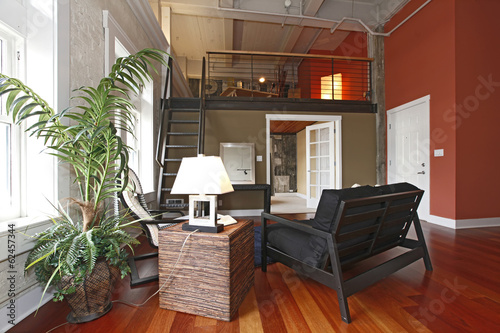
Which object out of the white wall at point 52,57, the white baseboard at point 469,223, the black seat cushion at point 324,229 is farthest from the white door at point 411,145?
the white wall at point 52,57

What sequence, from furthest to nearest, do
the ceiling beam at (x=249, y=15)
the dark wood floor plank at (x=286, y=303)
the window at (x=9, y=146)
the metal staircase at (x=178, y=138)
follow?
1. the ceiling beam at (x=249, y=15)
2. the metal staircase at (x=178, y=138)
3. the window at (x=9, y=146)
4. the dark wood floor plank at (x=286, y=303)

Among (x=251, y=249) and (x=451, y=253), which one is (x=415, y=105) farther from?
(x=251, y=249)

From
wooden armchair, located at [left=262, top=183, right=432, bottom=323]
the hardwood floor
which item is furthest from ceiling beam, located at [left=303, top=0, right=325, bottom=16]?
the hardwood floor

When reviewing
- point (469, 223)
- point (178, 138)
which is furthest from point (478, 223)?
point (178, 138)

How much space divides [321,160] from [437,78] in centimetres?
263

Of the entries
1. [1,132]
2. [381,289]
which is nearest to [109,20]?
[1,132]

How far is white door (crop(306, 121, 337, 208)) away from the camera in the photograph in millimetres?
5523

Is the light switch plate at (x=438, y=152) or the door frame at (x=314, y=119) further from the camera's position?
the door frame at (x=314, y=119)

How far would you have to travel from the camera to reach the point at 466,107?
379 cm

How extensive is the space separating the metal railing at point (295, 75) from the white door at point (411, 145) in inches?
40.0

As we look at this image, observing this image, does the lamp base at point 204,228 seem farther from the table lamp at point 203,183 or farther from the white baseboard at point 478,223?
the white baseboard at point 478,223

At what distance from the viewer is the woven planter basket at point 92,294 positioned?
1.48m

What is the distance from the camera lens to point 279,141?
10.1m

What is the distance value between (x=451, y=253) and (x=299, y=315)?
220 cm
